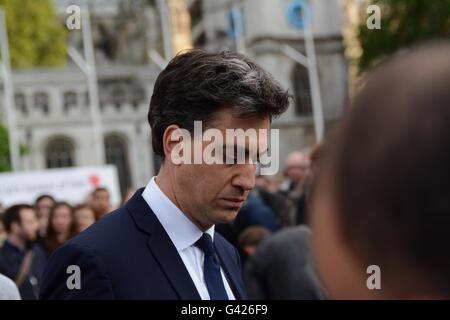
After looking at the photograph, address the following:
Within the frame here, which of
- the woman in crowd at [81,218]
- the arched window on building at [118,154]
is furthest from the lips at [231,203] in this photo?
the arched window on building at [118,154]

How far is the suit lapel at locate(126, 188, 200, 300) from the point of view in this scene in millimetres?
1856

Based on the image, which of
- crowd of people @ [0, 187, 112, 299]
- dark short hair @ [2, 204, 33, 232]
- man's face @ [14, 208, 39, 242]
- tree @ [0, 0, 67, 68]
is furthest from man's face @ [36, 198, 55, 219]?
tree @ [0, 0, 67, 68]

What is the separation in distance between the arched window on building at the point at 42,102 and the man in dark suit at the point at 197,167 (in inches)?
1454

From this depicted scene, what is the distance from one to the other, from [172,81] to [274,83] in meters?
0.28

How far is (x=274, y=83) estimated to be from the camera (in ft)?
6.93

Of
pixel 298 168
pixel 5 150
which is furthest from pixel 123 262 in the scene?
pixel 5 150

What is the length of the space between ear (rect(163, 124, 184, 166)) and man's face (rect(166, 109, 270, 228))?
60 mm

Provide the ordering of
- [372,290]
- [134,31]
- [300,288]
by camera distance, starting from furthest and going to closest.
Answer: [134,31] → [300,288] → [372,290]

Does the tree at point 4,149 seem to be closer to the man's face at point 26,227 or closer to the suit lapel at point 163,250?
the man's face at point 26,227

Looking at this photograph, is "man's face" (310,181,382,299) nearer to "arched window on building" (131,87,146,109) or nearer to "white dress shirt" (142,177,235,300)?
"white dress shirt" (142,177,235,300)

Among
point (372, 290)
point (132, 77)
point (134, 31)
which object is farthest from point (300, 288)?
point (134, 31)

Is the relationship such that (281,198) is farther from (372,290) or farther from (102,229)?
(372,290)
